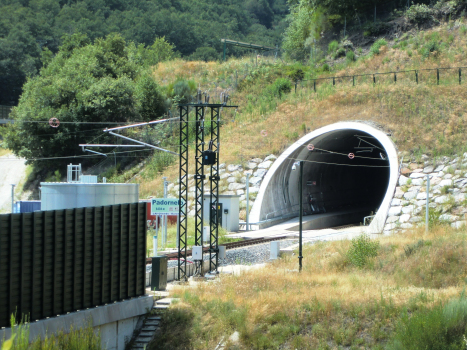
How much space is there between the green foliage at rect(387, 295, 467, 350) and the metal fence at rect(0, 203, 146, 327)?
7.34 meters

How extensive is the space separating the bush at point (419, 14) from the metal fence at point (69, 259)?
44.4m

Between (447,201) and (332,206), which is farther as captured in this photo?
(332,206)

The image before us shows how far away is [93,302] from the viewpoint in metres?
15.2

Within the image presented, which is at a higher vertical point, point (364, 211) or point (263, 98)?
point (263, 98)

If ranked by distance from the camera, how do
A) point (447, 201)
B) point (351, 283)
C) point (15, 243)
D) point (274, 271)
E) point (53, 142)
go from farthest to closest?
1. point (53, 142)
2. point (447, 201)
3. point (274, 271)
4. point (351, 283)
5. point (15, 243)

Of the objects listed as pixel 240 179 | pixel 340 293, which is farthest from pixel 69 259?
pixel 240 179

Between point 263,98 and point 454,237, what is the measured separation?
29006mm

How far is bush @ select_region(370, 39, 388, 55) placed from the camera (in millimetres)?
51656

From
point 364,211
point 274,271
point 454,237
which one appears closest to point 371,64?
point 364,211

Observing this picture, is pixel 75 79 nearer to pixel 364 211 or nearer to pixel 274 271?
pixel 364 211

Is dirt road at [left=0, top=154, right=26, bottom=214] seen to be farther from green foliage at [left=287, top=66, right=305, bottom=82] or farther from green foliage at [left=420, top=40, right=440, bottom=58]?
green foliage at [left=420, top=40, right=440, bottom=58]

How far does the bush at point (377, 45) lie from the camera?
51.7 meters

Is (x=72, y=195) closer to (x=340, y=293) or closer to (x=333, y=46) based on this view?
(x=340, y=293)

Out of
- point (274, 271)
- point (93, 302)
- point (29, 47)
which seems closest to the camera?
point (93, 302)
